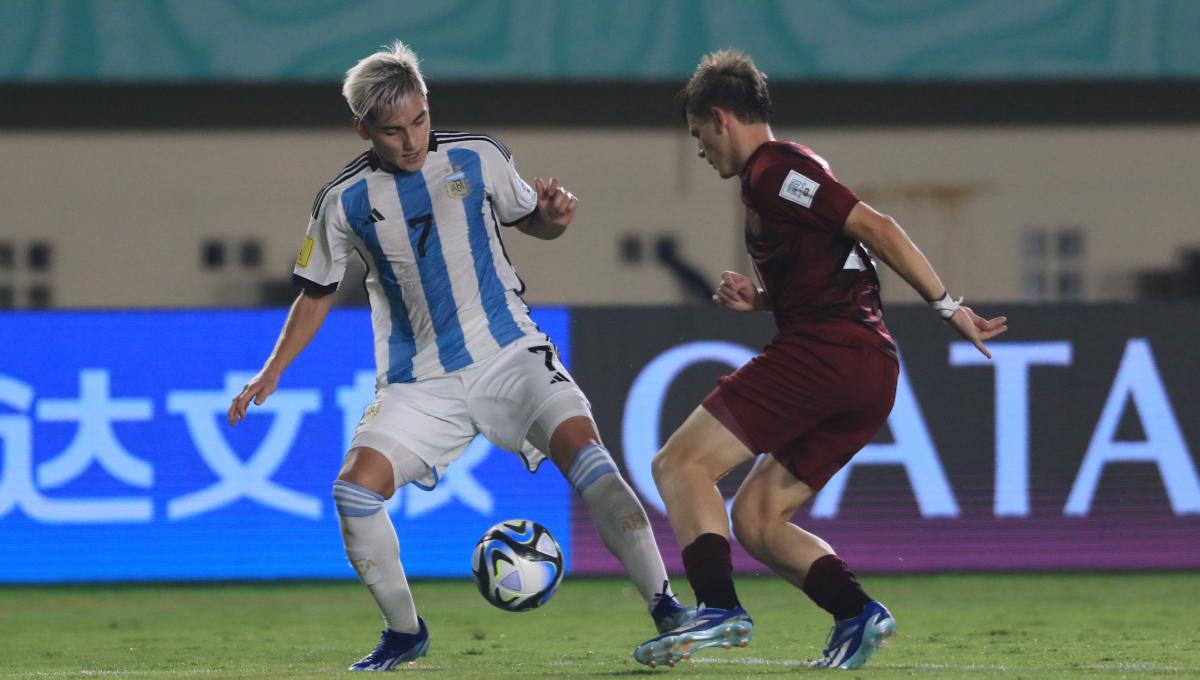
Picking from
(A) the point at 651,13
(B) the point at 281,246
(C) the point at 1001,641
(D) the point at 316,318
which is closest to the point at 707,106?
(D) the point at 316,318

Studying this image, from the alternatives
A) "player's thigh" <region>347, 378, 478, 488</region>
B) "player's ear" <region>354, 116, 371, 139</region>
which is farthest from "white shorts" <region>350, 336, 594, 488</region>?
"player's ear" <region>354, 116, 371, 139</region>

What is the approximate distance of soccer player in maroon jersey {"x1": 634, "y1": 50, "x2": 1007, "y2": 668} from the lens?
5641 millimetres

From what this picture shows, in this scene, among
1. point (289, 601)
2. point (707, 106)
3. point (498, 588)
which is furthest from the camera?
point (289, 601)

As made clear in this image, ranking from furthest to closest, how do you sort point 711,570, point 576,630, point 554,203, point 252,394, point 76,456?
point 76,456 → point 576,630 → point 554,203 → point 252,394 → point 711,570

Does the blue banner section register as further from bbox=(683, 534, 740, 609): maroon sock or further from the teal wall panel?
the teal wall panel

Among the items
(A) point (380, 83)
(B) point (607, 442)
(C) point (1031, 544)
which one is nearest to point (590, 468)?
(A) point (380, 83)

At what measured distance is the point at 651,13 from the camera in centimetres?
1756

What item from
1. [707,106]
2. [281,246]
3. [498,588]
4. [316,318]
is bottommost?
[281,246]

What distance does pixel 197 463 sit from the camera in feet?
32.8

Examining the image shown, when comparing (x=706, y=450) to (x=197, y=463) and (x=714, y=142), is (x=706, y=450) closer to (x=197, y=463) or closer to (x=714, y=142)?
(x=714, y=142)

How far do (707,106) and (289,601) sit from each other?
4.65 meters

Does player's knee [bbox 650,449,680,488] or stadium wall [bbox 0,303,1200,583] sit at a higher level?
player's knee [bbox 650,449,680,488]

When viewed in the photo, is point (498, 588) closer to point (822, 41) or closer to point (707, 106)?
point (707, 106)

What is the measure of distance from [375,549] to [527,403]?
Answer: 0.69 metres
